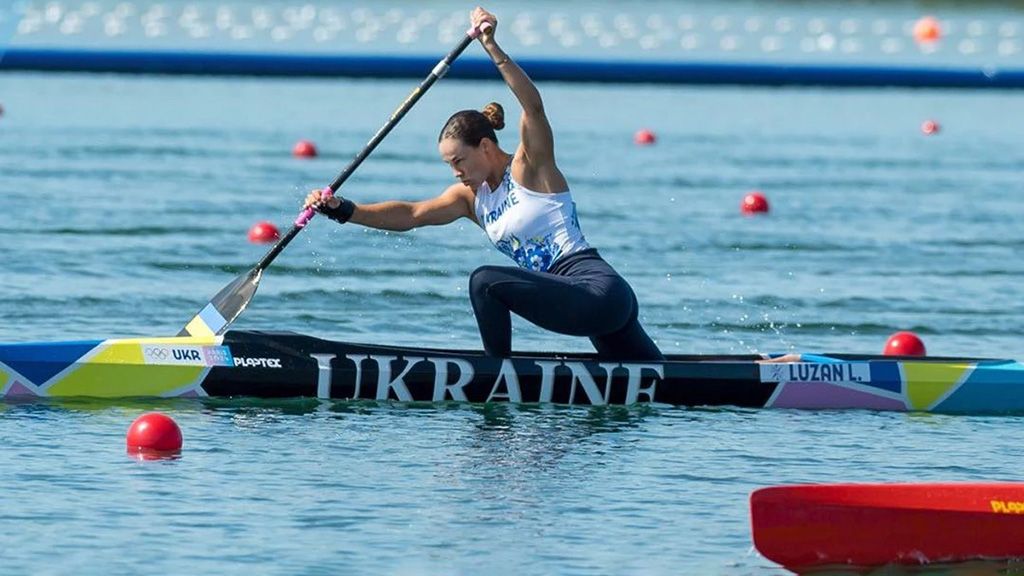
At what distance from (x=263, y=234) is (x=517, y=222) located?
6.43 metres

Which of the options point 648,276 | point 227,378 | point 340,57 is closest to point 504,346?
point 227,378

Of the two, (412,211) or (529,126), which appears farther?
(412,211)

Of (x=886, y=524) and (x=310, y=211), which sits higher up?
(x=310, y=211)

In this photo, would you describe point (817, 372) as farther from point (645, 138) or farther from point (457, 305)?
point (645, 138)

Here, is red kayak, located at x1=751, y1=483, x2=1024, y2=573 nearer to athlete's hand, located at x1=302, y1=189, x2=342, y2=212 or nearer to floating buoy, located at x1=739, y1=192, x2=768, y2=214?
athlete's hand, located at x1=302, y1=189, x2=342, y2=212

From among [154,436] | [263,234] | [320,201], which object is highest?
[320,201]

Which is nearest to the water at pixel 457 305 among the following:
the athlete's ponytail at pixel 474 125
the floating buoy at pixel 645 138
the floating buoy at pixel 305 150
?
the floating buoy at pixel 645 138

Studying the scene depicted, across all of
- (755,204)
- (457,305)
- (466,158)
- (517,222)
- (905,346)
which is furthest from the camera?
(755,204)

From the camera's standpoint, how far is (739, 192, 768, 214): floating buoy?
1762 cm

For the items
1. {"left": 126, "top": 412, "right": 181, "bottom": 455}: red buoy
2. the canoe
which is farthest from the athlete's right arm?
{"left": 126, "top": 412, "right": 181, "bottom": 455}: red buoy

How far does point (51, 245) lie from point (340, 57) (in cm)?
1452

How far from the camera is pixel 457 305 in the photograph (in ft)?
42.5

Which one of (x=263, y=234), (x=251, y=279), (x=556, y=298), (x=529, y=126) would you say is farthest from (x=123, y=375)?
(x=263, y=234)

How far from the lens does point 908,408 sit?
32.6 ft
